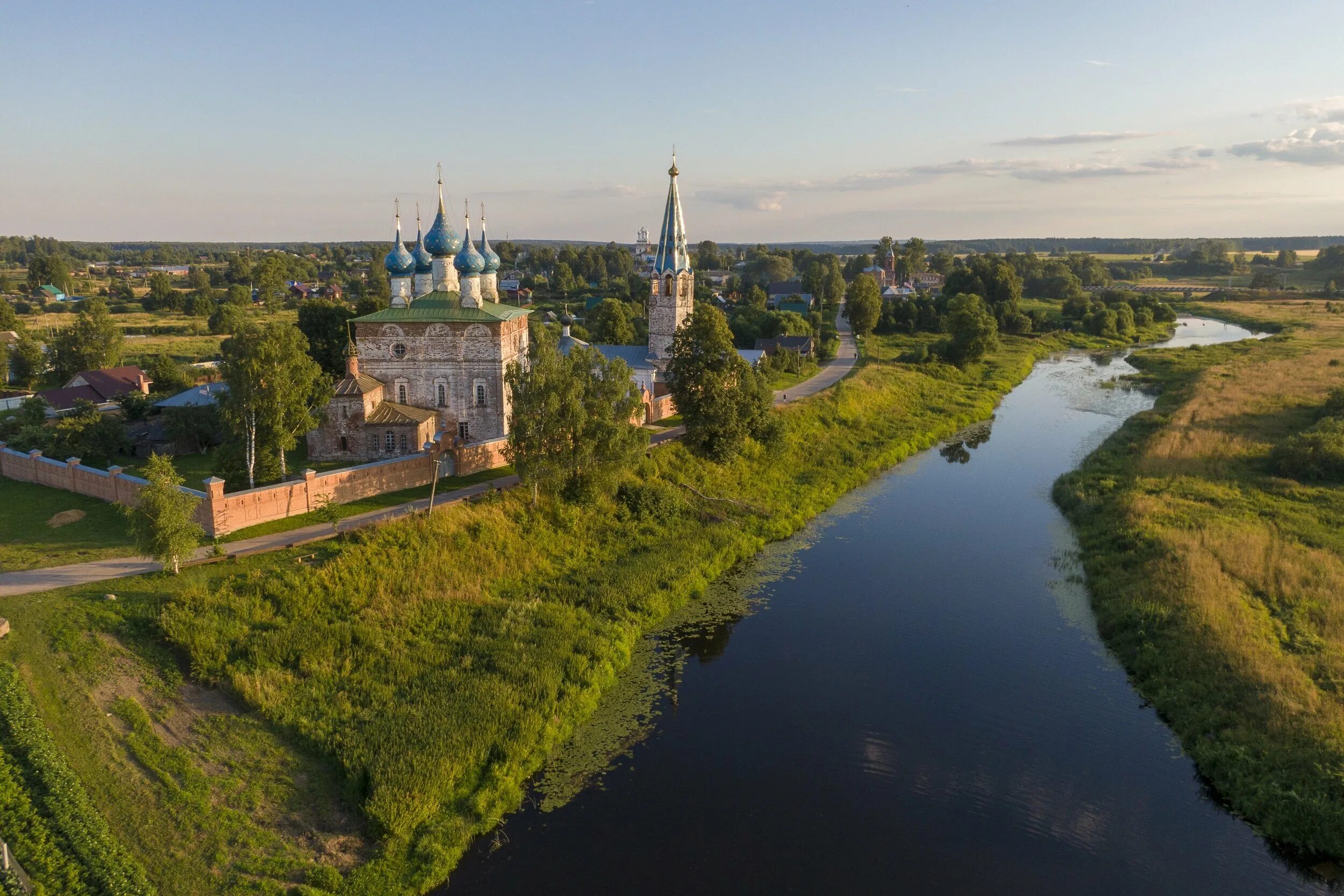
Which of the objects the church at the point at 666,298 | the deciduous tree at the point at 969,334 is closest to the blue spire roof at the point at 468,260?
the church at the point at 666,298

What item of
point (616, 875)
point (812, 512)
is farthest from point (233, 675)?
point (812, 512)

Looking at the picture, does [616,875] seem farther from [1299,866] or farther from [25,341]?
[25,341]

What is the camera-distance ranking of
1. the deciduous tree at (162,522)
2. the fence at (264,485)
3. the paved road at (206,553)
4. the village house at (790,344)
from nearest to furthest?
the deciduous tree at (162,522), the paved road at (206,553), the fence at (264,485), the village house at (790,344)

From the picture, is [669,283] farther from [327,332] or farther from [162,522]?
[162,522]

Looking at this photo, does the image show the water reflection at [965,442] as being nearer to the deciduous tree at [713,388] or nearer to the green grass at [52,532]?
the deciduous tree at [713,388]

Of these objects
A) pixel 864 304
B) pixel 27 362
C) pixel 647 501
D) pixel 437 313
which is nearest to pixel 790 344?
pixel 864 304

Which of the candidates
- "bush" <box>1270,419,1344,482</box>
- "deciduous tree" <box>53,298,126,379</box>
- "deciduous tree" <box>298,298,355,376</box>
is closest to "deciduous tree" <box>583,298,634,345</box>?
"deciduous tree" <box>298,298,355,376</box>
